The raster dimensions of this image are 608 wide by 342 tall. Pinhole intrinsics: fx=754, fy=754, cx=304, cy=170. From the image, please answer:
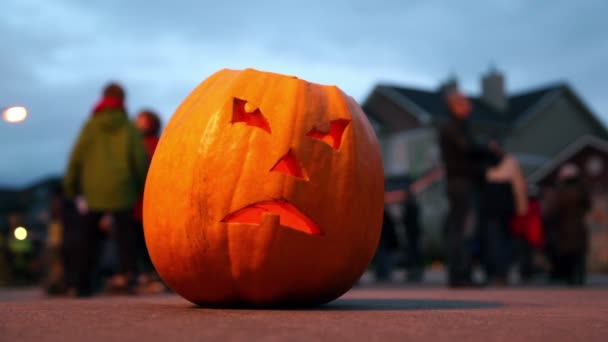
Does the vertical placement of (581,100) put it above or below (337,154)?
above

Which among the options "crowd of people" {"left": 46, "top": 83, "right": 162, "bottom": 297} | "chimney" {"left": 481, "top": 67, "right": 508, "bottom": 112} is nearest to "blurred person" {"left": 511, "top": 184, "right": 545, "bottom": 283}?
"crowd of people" {"left": 46, "top": 83, "right": 162, "bottom": 297}

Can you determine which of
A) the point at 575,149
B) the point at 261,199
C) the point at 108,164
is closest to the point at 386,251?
the point at 108,164

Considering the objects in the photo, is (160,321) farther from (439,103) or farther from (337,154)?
(439,103)

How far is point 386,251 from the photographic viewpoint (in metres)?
12.4

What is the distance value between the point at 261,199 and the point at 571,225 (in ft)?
21.7

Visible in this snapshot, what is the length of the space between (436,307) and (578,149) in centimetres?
2356

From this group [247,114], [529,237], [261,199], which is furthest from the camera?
[529,237]

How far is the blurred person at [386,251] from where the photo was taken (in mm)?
11953

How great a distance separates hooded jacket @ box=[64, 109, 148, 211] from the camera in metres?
6.69

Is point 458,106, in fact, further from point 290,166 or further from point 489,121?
point 489,121

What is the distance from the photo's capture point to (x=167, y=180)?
413 centimetres

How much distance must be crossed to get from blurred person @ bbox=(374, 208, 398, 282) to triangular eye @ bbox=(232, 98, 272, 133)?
7900 mm

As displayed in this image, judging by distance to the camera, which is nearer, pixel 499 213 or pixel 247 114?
pixel 247 114

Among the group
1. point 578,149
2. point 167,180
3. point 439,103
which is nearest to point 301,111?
point 167,180
